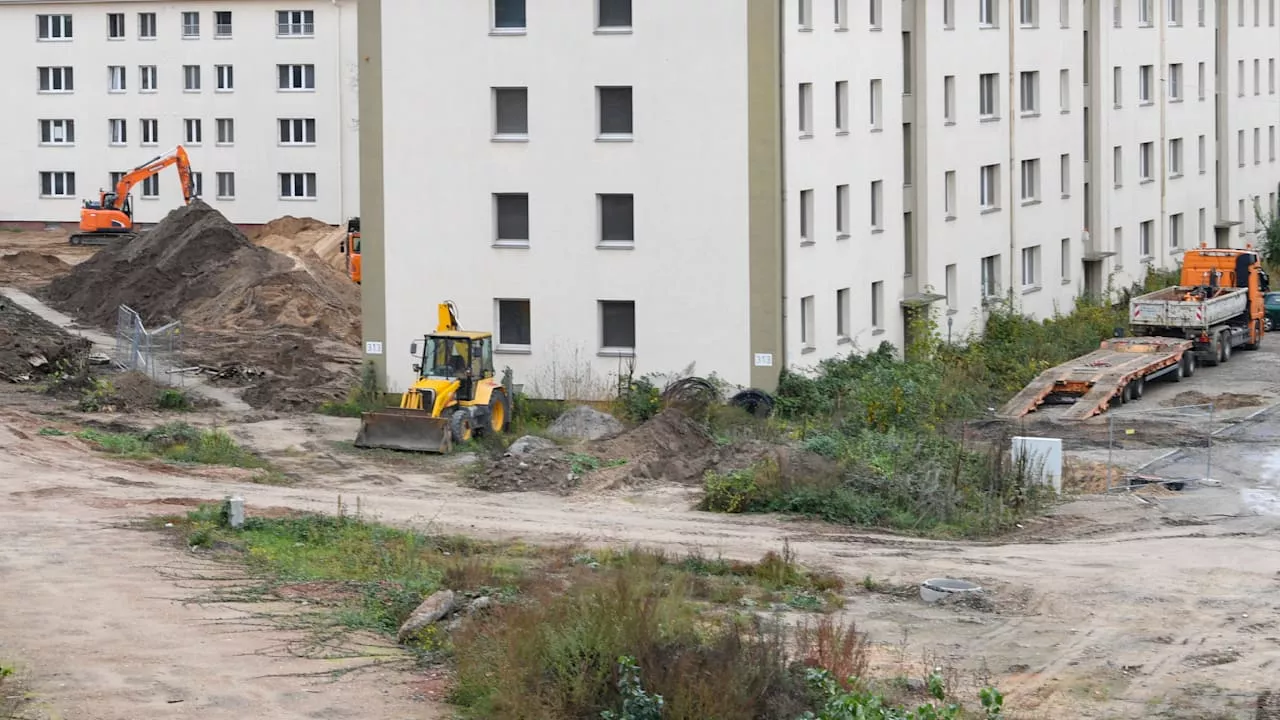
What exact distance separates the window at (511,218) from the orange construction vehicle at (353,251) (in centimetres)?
1923

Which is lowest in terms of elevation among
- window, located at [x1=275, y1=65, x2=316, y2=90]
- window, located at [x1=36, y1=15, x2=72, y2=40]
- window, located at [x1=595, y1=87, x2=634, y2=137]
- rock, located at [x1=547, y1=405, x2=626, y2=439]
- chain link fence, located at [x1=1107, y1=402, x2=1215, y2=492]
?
chain link fence, located at [x1=1107, y1=402, x2=1215, y2=492]

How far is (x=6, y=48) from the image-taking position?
74875mm

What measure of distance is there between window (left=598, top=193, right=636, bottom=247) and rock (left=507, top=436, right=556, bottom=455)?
6274mm

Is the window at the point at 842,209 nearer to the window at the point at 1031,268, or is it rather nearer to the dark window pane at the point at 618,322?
the dark window pane at the point at 618,322

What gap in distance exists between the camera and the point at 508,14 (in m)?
38.3

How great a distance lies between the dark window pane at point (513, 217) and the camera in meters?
38.6

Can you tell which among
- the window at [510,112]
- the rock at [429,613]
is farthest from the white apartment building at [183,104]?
the rock at [429,613]

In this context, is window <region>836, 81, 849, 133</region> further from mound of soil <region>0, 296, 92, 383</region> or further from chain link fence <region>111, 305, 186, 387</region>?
mound of soil <region>0, 296, 92, 383</region>

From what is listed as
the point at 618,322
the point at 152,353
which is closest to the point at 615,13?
the point at 618,322

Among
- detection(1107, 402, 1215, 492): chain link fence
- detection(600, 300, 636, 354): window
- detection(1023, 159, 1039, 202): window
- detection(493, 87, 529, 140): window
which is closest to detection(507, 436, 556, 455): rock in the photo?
detection(600, 300, 636, 354): window

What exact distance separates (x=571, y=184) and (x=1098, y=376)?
38.7 feet

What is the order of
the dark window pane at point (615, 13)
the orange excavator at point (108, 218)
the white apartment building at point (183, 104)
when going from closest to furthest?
the dark window pane at point (615, 13)
the orange excavator at point (108, 218)
the white apartment building at point (183, 104)

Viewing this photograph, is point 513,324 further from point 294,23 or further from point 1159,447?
point 294,23

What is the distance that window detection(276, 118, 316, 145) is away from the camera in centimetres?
7150
